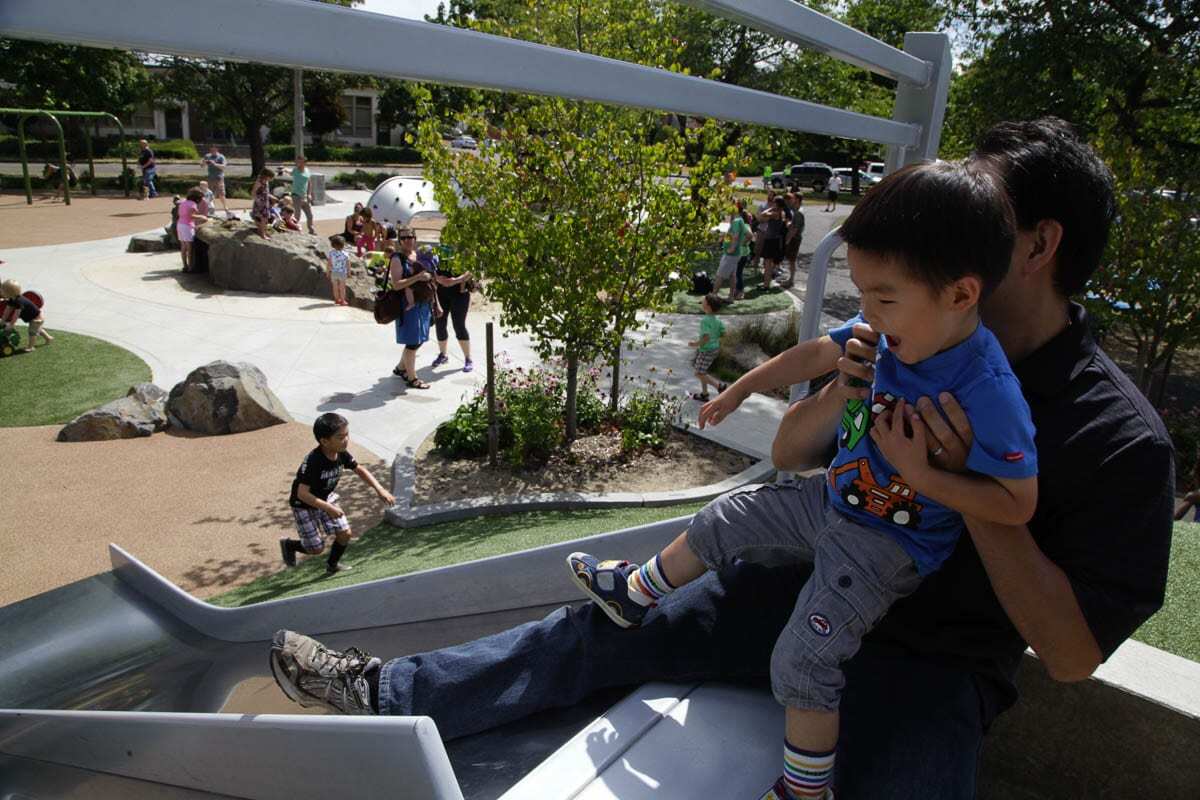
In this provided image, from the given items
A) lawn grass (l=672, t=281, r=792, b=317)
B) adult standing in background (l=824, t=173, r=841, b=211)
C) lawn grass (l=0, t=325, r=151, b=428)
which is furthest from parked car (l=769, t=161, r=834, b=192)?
lawn grass (l=0, t=325, r=151, b=428)

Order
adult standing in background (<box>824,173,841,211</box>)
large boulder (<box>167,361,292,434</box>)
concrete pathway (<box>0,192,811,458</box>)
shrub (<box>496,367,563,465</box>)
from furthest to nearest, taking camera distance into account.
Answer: adult standing in background (<box>824,173,841,211</box>), concrete pathway (<box>0,192,811,458</box>), large boulder (<box>167,361,292,434</box>), shrub (<box>496,367,563,465</box>)

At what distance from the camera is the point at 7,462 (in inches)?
306

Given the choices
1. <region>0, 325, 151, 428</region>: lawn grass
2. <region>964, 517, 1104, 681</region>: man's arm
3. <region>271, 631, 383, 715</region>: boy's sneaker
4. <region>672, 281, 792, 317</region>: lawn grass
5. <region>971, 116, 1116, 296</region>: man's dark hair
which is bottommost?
<region>0, 325, 151, 428</region>: lawn grass

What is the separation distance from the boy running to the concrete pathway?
2.40 meters

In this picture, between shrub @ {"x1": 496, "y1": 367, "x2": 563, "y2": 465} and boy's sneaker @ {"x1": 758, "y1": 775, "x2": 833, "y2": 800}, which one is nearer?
boy's sneaker @ {"x1": 758, "y1": 775, "x2": 833, "y2": 800}

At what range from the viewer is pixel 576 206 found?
7.46 meters

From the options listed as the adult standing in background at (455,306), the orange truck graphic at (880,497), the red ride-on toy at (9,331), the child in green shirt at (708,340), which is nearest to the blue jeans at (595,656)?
the orange truck graphic at (880,497)

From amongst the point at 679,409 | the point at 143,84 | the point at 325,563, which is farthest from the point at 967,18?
the point at 143,84

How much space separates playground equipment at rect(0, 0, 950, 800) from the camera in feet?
3.84

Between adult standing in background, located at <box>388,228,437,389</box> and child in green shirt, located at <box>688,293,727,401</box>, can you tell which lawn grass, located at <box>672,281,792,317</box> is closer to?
child in green shirt, located at <box>688,293,727,401</box>

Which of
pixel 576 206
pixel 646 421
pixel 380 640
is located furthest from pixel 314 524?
pixel 646 421

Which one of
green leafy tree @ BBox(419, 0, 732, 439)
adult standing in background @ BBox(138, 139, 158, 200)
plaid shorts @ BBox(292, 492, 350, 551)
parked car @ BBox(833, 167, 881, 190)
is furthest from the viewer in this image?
parked car @ BBox(833, 167, 881, 190)

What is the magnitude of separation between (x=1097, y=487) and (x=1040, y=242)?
0.49 m

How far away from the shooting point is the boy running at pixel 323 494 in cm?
548
